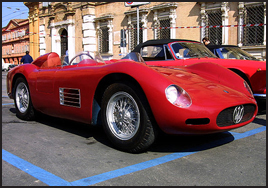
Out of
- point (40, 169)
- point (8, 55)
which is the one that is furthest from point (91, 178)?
point (8, 55)

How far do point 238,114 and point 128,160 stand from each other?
3.96ft

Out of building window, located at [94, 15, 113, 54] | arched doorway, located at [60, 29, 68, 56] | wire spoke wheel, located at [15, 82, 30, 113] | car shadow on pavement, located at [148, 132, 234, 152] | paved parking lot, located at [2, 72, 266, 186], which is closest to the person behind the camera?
paved parking lot, located at [2, 72, 266, 186]

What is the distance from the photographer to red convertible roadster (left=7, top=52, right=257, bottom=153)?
2754mm

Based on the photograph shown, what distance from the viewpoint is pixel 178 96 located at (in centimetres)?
279

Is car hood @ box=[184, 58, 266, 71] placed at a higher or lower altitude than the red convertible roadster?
higher

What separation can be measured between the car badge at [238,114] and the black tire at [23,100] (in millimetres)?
3119

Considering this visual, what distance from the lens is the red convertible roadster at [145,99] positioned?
108 inches

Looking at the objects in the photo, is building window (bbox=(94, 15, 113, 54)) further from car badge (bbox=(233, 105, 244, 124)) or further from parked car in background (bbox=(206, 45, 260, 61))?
car badge (bbox=(233, 105, 244, 124))

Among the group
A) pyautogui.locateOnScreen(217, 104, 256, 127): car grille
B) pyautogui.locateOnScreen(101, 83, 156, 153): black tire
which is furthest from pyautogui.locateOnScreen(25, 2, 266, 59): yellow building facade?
pyautogui.locateOnScreen(217, 104, 256, 127): car grille

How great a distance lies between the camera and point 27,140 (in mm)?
3584

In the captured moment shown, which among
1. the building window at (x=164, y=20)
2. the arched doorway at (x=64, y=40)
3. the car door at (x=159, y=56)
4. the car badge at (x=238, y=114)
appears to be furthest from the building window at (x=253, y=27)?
the arched doorway at (x=64, y=40)

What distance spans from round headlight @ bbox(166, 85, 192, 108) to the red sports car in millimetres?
3164

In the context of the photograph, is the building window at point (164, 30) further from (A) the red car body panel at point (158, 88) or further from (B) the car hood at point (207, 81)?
(B) the car hood at point (207, 81)

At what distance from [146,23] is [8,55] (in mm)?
37381
